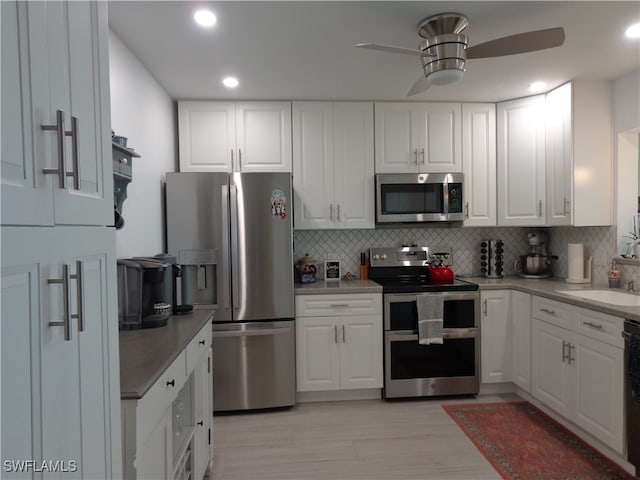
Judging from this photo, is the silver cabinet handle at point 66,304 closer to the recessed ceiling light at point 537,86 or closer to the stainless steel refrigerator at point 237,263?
the stainless steel refrigerator at point 237,263

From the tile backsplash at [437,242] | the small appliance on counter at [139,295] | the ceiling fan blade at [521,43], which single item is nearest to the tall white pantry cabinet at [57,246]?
the small appliance on counter at [139,295]

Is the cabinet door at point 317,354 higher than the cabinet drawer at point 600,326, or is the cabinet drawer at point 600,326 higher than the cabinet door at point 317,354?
the cabinet drawer at point 600,326

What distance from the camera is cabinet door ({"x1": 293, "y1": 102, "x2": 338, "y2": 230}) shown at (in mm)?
3436

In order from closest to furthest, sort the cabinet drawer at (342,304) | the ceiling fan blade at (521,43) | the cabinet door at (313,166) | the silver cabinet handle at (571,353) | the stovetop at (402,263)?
the ceiling fan blade at (521,43), the silver cabinet handle at (571,353), the cabinet drawer at (342,304), the cabinet door at (313,166), the stovetop at (402,263)

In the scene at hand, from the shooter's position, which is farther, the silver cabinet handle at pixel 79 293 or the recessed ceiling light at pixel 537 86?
the recessed ceiling light at pixel 537 86

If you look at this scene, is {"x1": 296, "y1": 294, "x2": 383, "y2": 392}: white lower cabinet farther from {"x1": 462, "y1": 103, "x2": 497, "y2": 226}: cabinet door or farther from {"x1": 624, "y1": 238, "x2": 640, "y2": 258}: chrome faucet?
{"x1": 624, "y1": 238, "x2": 640, "y2": 258}: chrome faucet

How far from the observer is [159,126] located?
2.96m

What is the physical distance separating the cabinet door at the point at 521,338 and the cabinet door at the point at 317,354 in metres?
1.49

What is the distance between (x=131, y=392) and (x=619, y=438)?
2583 mm

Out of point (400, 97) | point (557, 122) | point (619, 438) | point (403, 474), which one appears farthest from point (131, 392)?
point (557, 122)

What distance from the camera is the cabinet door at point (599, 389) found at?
2.19m

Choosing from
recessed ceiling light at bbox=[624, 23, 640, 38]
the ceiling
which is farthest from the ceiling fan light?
recessed ceiling light at bbox=[624, 23, 640, 38]

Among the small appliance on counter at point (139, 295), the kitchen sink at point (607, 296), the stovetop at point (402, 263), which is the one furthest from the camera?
the stovetop at point (402, 263)

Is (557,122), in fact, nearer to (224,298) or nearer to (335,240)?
(335,240)
